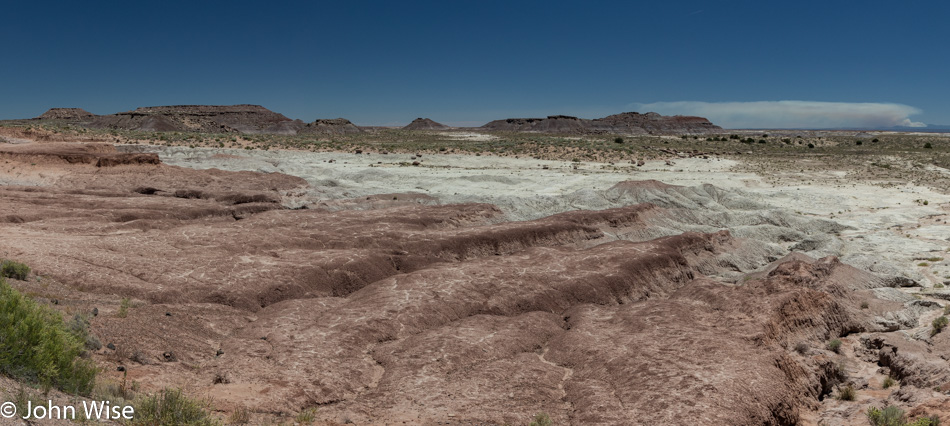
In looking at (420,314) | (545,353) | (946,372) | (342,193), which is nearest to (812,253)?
(946,372)

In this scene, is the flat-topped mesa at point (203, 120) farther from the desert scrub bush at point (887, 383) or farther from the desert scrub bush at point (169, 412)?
the desert scrub bush at point (887, 383)

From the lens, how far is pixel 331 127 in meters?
160

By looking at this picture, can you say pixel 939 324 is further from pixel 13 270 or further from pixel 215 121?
pixel 215 121

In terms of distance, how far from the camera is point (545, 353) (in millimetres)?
12727

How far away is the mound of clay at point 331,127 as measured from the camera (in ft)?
503

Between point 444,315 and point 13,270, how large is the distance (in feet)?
36.2

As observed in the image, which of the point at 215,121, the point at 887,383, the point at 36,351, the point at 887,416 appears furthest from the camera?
the point at 215,121

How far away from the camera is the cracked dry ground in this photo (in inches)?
402

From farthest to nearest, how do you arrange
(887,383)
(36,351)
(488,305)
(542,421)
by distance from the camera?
1. (488,305)
2. (887,383)
3. (542,421)
4. (36,351)

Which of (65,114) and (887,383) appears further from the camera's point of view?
(65,114)

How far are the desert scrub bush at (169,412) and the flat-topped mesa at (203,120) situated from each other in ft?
444

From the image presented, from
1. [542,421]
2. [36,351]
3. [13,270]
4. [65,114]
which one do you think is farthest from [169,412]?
[65,114]

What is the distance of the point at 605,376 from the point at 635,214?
18.0 meters

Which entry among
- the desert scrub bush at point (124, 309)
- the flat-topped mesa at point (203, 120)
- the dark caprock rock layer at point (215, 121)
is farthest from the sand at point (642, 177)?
the dark caprock rock layer at point (215, 121)
